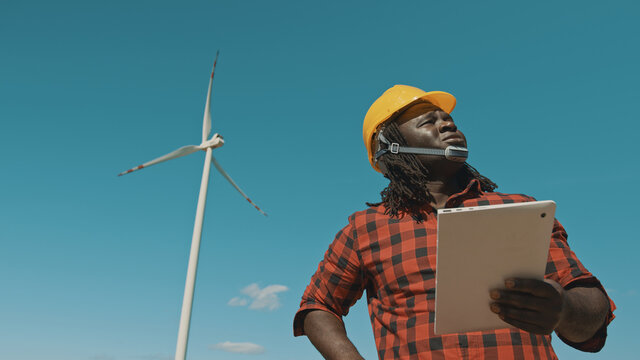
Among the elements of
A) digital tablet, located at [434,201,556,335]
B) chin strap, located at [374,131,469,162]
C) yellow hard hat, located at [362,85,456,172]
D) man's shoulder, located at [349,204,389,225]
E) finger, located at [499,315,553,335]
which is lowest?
finger, located at [499,315,553,335]

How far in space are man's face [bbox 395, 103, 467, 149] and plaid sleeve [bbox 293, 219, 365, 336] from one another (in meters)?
1.36

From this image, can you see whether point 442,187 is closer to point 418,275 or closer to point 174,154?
point 418,275

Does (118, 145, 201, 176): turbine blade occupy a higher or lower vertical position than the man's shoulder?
higher

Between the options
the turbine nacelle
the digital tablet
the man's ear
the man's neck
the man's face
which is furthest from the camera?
the turbine nacelle

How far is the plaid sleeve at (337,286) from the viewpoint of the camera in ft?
15.6

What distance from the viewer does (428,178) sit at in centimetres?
533

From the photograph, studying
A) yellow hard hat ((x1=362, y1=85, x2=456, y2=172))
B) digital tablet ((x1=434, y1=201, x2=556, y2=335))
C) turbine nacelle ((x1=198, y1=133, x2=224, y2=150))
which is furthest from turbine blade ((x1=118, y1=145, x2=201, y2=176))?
digital tablet ((x1=434, y1=201, x2=556, y2=335))

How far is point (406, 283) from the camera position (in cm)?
427

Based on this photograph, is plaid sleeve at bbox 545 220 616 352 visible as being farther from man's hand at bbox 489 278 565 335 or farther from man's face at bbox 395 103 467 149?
man's face at bbox 395 103 467 149

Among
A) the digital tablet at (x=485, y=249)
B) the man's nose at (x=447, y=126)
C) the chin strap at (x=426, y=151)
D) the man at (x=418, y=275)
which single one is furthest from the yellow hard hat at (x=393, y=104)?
the digital tablet at (x=485, y=249)

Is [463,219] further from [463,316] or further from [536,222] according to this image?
[463,316]

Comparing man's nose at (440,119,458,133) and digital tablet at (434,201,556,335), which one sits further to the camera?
man's nose at (440,119,458,133)

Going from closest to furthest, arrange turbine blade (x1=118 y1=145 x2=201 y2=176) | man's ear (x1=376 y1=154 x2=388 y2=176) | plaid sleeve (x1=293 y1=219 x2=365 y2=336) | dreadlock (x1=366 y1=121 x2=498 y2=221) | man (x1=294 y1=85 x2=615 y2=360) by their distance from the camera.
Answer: man (x1=294 y1=85 x2=615 y2=360) → plaid sleeve (x1=293 y1=219 x2=365 y2=336) → dreadlock (x1=366 y1=121 x2=498 y2=221) → man's ear (x1=376 y1=154 x2=388 y2=176) → turbine blade (x1=118 y1=145 x2=201 y2=176)

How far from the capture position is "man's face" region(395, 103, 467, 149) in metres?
5.30
